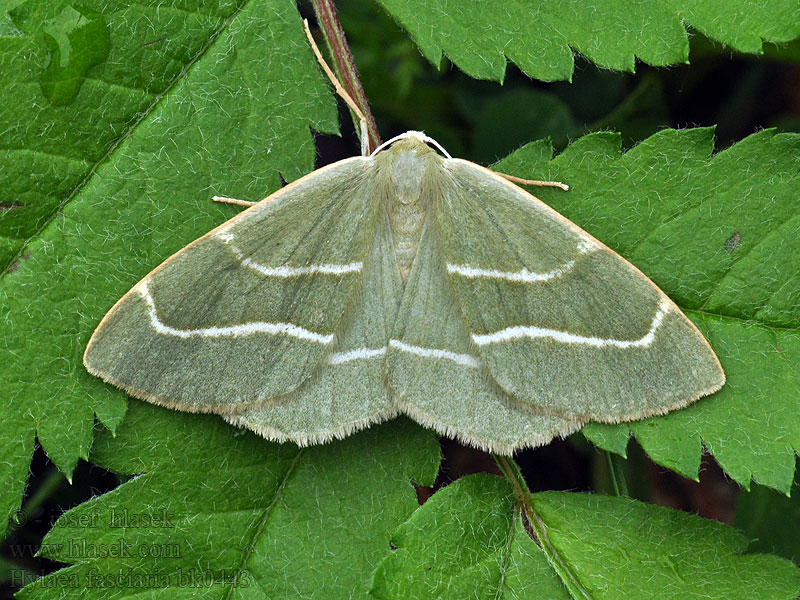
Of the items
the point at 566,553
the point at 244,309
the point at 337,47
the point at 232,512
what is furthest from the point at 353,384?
the point at 337,47

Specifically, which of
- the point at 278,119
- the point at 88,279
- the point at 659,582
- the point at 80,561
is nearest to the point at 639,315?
the point at 659,582

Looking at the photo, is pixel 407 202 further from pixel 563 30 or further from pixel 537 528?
pixel 537 528

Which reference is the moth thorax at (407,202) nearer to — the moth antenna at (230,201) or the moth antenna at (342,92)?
the moth antenna at (342,92)

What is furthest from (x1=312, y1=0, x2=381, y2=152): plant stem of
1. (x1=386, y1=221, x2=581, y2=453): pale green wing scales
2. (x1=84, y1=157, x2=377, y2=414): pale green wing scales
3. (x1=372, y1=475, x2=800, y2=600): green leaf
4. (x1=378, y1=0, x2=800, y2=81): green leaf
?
(x1=372, y1=475, x2=800, y2=600): green leaf

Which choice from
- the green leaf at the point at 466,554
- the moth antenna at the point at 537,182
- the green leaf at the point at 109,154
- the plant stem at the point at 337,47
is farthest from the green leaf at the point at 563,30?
the green leaf at the point at 466,554

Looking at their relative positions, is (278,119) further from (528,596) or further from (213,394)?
(528,596)

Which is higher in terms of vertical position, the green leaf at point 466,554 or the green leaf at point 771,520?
the green leaf at point 466,554
